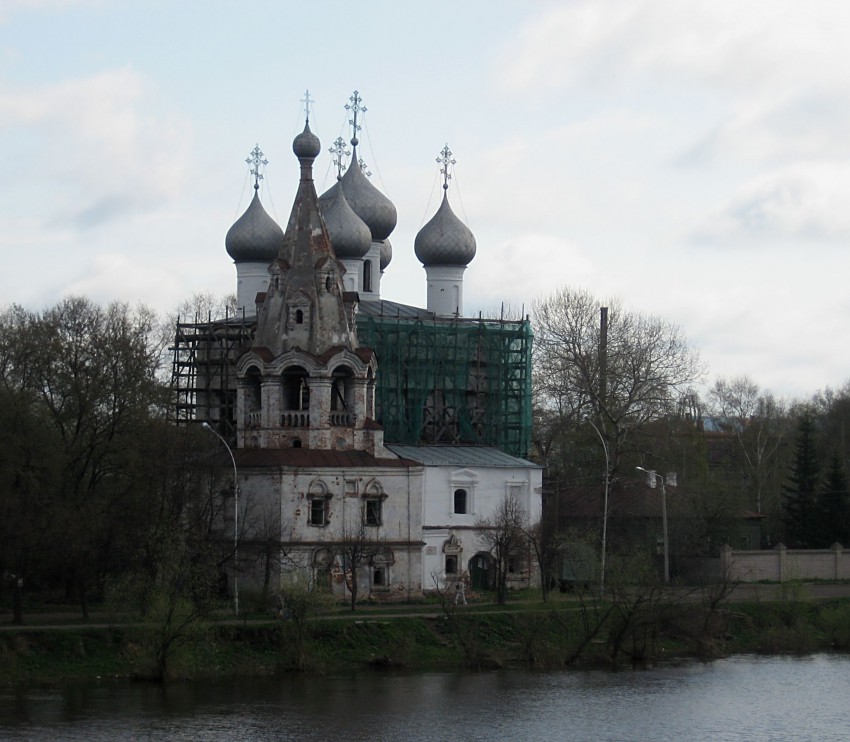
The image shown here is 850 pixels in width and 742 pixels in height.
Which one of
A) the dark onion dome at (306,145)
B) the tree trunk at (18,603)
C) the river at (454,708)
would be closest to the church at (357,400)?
the dark onion dome at (306,145)

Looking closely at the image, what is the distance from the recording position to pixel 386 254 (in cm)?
6359

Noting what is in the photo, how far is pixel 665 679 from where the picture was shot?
41.4m

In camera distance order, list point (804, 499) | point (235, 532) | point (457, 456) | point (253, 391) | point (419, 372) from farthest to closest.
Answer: point (804, 499) < point (419, 372) < point (457, 456) < point (253, 391) < point (235, 532)

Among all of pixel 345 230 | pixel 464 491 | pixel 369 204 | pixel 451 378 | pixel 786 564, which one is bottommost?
pixel 786 564

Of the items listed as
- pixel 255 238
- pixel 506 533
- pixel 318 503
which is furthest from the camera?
pixel 255 238

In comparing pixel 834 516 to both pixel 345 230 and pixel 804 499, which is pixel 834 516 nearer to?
pixel 804 499

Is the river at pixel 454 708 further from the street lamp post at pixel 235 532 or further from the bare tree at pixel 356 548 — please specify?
the bare tree at pixel 356 548

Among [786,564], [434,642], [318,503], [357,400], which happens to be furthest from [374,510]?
[786,564]

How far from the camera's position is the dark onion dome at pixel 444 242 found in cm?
5972

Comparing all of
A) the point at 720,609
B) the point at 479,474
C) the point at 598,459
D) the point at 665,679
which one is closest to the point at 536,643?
the point at 665,679

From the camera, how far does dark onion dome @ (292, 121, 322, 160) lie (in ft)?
170

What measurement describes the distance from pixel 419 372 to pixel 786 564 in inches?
484

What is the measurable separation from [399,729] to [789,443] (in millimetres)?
48978

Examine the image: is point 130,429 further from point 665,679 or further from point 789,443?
point 789,443
